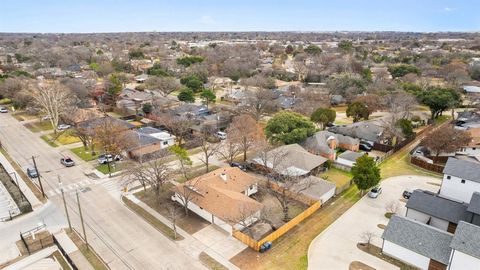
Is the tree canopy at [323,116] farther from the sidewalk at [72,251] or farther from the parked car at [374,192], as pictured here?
the sidewalk at [72,251]

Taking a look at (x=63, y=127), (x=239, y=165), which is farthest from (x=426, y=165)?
(x=63, y=127)

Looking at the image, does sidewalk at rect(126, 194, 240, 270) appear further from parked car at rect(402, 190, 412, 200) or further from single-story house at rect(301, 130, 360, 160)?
single-story house at rect(301, 130, 360, 160)

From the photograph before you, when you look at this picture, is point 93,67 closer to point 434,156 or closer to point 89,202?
point 89,202

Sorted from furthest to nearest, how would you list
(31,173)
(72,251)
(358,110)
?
(358,110) → (31,173) → (72,251)

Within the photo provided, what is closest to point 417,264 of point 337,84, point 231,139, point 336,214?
point 336,214

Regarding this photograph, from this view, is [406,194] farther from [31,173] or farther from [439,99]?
[31,173]

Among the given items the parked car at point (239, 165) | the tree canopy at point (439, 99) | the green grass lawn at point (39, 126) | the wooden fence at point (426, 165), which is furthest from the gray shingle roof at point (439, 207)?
the green grass lawn at point (39, 126)

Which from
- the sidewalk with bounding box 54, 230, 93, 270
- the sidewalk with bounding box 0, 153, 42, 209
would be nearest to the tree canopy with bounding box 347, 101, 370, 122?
the sidewalk with bounding box 54, 230, 93, 270
